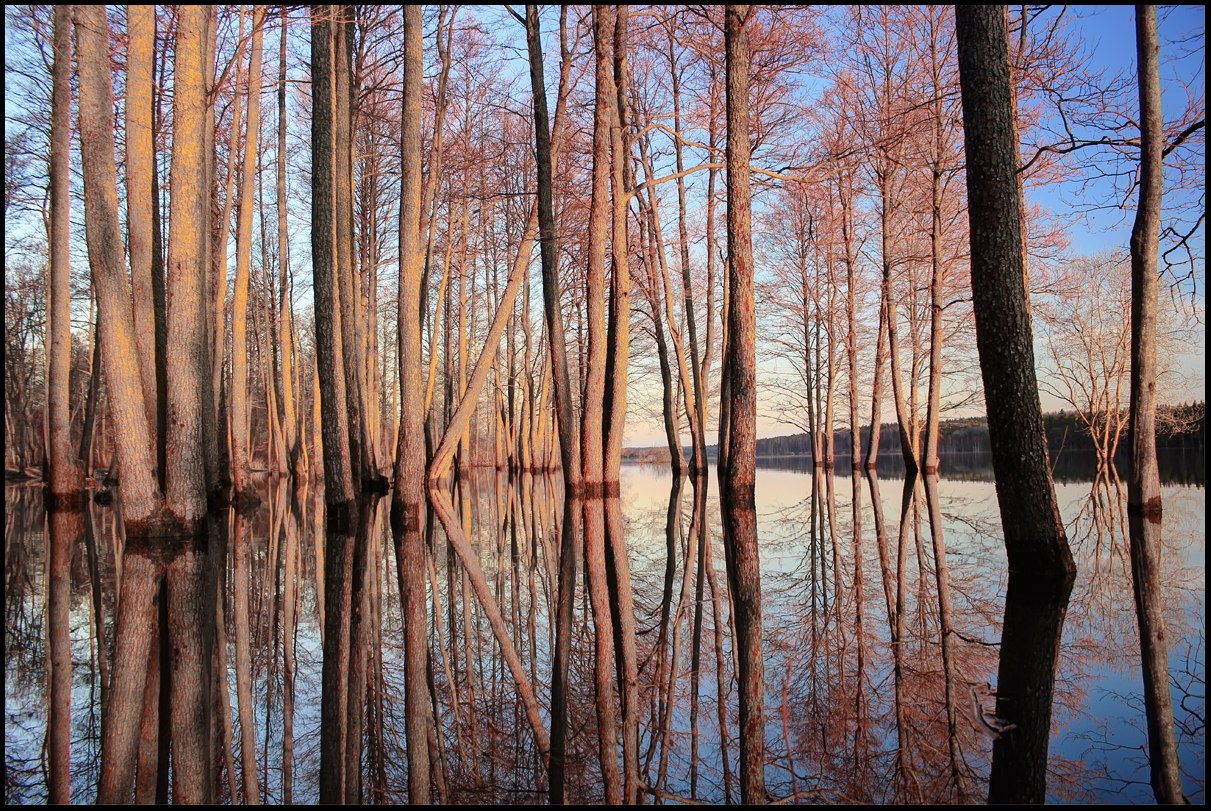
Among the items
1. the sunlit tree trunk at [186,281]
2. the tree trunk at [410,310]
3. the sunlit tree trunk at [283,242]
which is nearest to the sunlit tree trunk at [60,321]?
the sunlit tree trunk at [283,242]

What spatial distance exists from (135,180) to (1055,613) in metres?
8.99

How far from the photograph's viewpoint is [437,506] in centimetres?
1227

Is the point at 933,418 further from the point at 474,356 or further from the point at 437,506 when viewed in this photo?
the point at 474,356

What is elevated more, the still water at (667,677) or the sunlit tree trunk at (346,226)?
the sunlit tree trunk at (346,226)

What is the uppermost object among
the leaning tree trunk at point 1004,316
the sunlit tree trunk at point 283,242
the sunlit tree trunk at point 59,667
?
the sunlit tree trunk at point 283,242

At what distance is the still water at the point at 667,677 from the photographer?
6.63 ft

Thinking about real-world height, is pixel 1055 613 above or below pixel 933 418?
below

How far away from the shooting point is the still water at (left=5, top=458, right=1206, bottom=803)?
2.02 metres

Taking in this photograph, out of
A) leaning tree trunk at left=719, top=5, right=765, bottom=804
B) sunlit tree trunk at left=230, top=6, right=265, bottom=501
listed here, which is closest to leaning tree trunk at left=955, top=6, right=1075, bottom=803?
leaning tree trunk at left=719, top=5, right=765, bottom=804

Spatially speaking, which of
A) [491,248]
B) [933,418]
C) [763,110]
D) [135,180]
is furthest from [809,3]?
[491,248]

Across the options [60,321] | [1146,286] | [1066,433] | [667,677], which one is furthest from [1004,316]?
[1066,433]

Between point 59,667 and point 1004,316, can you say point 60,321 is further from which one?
point 1004,316

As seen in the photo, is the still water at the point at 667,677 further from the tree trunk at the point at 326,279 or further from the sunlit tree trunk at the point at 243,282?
the sunlit tree trunk at the point at 243,282

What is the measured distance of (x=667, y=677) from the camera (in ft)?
9.48
